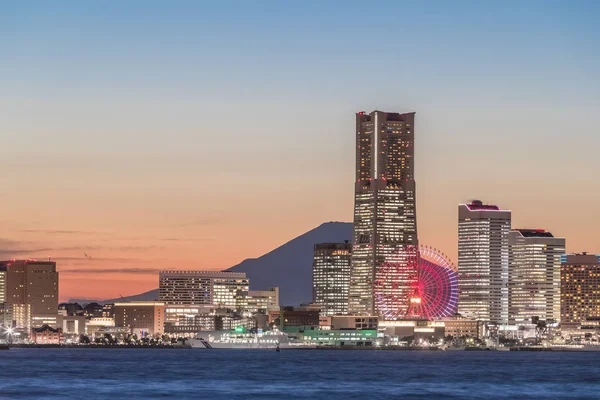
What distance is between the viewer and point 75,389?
114m

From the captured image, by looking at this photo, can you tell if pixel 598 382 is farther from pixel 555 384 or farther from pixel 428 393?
pixel 428 393

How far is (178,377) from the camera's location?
439 ft

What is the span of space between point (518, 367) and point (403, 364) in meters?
14.6

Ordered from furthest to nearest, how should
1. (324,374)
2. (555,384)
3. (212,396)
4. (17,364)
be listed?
1. (17,364)
2. (324,374)
3. (555,384)
4. (212,396)

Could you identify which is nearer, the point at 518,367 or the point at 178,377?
the point at 178,377

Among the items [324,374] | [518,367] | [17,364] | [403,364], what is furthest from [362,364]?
[17,364]

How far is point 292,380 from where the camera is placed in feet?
426

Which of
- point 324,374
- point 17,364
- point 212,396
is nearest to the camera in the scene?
point 212,396

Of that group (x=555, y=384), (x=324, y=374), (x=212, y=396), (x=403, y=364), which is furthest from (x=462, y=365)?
(x=212, y=396)

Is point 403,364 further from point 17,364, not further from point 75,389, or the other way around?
point 75,389

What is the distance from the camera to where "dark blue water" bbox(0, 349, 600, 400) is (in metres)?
111

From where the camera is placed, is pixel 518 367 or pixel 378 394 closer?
pixel 378 394

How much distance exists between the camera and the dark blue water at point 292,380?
111m

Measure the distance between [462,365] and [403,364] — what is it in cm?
737
